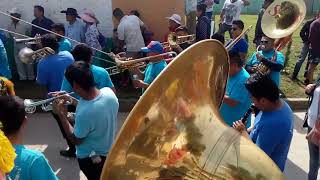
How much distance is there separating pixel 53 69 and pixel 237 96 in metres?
2.28

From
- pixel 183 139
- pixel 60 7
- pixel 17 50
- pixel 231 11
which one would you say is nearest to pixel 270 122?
pixel 183 139

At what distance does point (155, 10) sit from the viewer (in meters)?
8.90

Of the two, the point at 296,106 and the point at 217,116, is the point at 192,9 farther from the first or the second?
the point at 217,116

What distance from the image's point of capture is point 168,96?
2564 millimetres

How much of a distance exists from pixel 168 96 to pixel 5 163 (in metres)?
0.97

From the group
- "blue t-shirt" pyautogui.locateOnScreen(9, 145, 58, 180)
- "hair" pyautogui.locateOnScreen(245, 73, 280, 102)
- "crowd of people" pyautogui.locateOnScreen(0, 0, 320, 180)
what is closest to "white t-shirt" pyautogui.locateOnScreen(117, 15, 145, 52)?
"crowd of people" pyautogui.locateOnScreen(0, 0, 320, 180)

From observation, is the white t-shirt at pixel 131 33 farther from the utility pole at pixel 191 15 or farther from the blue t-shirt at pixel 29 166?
the blue t-shirt at pixel 29 166

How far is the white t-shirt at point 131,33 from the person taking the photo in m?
8.01

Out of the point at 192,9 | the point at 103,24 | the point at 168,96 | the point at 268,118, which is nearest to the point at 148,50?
the point at 268,118

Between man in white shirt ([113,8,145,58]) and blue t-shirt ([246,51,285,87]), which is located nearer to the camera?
blue t-shirt ([246,51,285,87])

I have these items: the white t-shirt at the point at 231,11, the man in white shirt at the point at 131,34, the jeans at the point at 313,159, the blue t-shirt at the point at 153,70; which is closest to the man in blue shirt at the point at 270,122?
the jeans at the point at 313,159

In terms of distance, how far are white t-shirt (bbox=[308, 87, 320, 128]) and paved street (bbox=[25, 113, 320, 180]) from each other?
1.22 m

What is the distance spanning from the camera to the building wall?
8.83 m

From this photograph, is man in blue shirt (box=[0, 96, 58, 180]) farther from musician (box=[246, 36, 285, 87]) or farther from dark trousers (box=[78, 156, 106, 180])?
musician (box=[246, 36, 285, 87])
